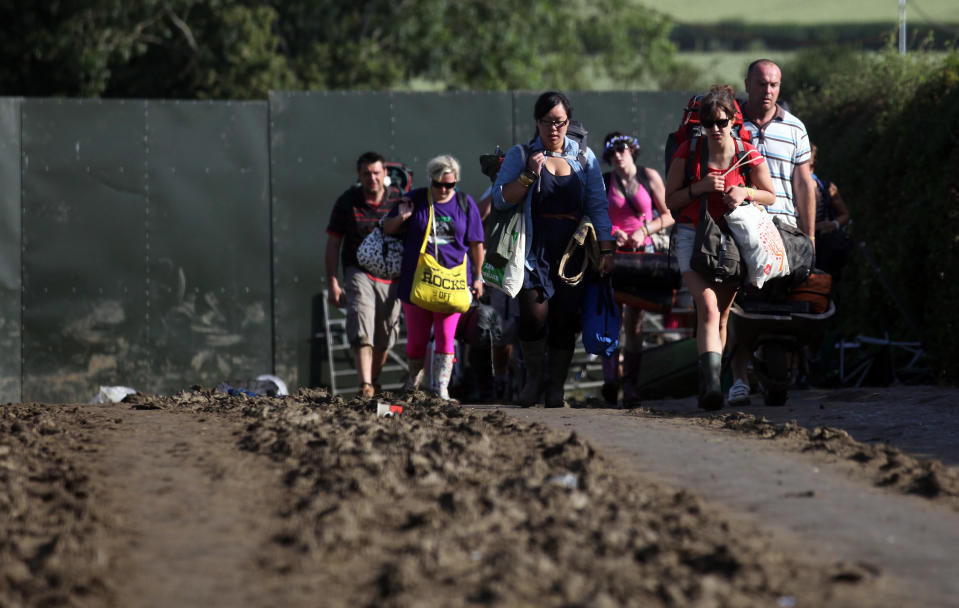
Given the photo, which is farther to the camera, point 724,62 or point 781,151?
point 724,62

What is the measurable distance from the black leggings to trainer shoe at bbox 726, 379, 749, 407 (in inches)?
42.6

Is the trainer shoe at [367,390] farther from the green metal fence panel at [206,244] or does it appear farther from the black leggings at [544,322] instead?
the green metal fence panel at [206,244]

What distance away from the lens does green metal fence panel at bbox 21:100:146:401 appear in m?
12.8

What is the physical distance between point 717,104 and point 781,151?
75 centimetres

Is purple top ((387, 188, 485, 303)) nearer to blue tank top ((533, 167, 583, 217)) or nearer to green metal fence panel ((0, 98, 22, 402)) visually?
blue tank top ((533, 167, 583, 217))

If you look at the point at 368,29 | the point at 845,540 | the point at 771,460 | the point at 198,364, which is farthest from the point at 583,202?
the point at 368,29

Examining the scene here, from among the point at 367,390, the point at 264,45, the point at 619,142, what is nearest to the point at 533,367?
the point at 367,390

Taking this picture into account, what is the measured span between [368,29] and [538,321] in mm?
20870

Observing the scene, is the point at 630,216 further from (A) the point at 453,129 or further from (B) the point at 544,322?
(A) the point at 453,129

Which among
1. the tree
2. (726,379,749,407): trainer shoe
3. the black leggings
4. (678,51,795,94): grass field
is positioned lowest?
(726,379,749,407): trainer shoe

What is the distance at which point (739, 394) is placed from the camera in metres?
8.35

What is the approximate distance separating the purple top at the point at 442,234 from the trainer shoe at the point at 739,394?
2.06 metres

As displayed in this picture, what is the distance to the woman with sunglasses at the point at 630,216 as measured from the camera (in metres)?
10.4

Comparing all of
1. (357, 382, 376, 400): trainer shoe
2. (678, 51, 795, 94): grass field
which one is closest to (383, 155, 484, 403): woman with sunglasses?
(357, 382, 376, 400): trainer shoe
